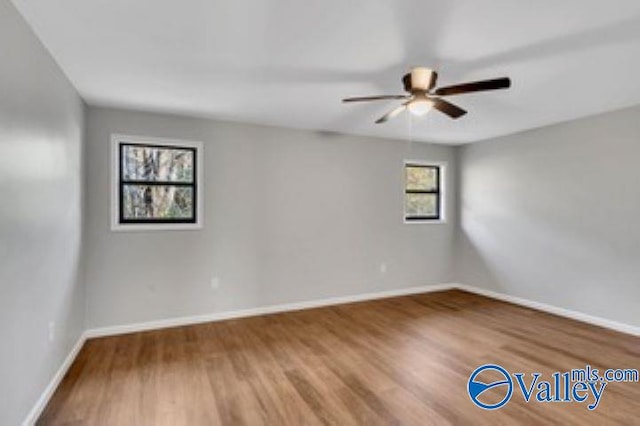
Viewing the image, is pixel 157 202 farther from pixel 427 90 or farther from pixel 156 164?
pixel 427 90

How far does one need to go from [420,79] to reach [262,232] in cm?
268

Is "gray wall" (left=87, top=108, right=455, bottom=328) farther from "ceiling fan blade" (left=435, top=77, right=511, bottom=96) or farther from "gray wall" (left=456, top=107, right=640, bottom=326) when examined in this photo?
"ceiling fan blade" (left=435, top=77, right=511, bottom=96)

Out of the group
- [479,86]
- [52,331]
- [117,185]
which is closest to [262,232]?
[117,185]

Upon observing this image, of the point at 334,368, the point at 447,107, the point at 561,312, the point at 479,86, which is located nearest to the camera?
the point at 479,86

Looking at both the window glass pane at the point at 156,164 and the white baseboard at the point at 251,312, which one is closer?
the white baseboard at the point at 251,312

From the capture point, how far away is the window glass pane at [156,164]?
3660 millimetres

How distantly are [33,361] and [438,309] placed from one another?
13.9 feet

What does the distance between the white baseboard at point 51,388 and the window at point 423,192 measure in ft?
14.9

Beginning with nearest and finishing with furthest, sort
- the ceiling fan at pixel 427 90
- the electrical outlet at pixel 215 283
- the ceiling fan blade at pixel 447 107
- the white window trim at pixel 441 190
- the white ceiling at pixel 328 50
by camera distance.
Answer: the white ceiling at pixel 328 50 → the ceiling fan at pixel 427 90 → the ceiling fan blade at pixel 447 107 → the electrical outlet at pixel 215 283 → the white window trim at pixel 441 190

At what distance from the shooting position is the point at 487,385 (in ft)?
8.13

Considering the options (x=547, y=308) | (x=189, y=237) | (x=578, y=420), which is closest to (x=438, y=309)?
(x=547, y=308)

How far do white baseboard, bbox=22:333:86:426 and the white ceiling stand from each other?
2.39 m

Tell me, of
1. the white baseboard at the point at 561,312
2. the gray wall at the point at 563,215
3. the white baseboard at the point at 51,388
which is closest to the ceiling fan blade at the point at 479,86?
the gray wall at the point at 563,215

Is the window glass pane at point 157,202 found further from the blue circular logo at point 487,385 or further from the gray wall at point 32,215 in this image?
the blue circular logo at point 487,385
